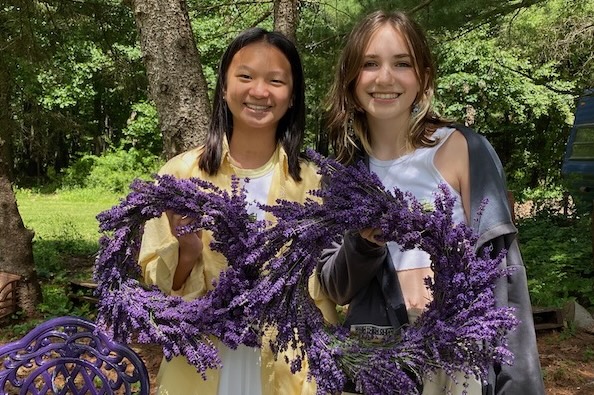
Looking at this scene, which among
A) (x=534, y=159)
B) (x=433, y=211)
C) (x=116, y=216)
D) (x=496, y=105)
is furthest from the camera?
(x=534, y=159)

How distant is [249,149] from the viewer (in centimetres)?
185

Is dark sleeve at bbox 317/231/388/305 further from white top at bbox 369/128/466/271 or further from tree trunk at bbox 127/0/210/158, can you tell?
tree trunk at bbox 127/0/210/158

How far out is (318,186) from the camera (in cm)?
183

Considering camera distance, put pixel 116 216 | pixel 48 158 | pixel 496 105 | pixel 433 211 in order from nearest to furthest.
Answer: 1. pixel 433 211
2. pixel 116 216
3. pixel 496 105
4. pixel 48 158

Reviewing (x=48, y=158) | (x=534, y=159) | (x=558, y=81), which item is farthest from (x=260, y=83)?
(x=48, y=158)

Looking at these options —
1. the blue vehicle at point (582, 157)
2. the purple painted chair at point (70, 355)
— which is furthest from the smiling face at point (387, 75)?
the blue vehicle at point (582, 157)

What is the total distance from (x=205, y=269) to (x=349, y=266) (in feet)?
1.47

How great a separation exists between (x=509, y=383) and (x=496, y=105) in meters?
15.1

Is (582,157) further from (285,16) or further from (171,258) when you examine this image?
(171,258)

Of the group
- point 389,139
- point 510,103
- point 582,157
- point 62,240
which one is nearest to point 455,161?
point 389,139

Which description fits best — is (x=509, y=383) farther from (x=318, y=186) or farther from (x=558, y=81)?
(x=558, y=81)

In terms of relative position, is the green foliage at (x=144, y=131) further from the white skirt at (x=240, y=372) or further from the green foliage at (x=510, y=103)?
the white skirt at (x=240, y=372)

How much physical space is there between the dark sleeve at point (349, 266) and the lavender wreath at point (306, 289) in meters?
0.10

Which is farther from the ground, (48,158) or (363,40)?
(48,158)
